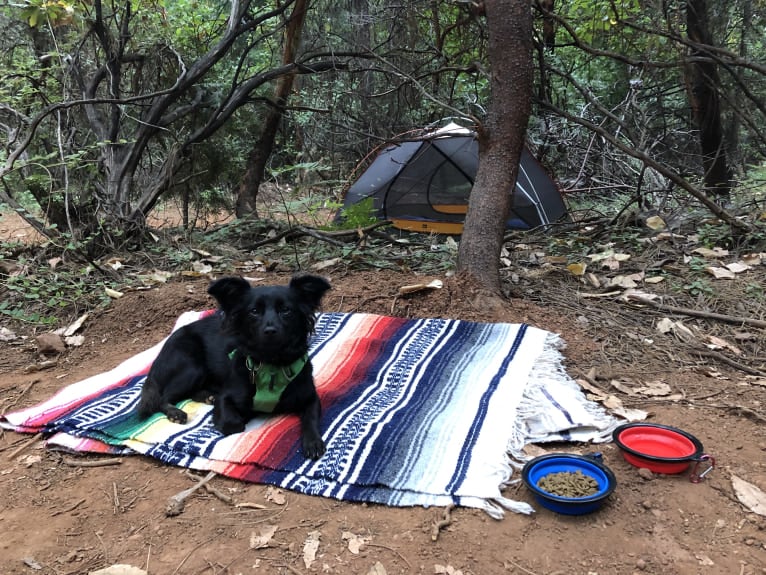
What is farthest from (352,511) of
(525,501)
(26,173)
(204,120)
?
(204,120)

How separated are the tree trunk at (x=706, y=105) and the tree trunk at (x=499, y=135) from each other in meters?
3.82

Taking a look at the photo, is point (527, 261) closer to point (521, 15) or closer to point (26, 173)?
point (521, 15)

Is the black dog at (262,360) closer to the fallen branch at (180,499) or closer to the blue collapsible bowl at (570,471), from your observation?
the fallen branch at (180,499)

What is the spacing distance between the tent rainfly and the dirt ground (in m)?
4.94

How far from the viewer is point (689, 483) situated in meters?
2.38

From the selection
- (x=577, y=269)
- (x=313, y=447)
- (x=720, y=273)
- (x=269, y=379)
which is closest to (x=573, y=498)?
(x=313, y=447)

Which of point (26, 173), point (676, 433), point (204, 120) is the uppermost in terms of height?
point (204, 120)

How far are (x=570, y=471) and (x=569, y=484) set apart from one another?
0.51 ft

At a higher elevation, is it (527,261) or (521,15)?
(521,15)

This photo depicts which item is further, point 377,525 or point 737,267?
point 737,267

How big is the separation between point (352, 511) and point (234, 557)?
502mm

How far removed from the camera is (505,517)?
2221 millimetres

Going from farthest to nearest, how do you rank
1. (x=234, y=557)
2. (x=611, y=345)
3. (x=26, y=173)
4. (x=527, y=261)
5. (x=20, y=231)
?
(x=20, y=231), (x=26, y=173), (x=527, y=261), (x=611, y=345), (x=234, y=557)

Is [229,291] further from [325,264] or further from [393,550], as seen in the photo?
[325,264]
